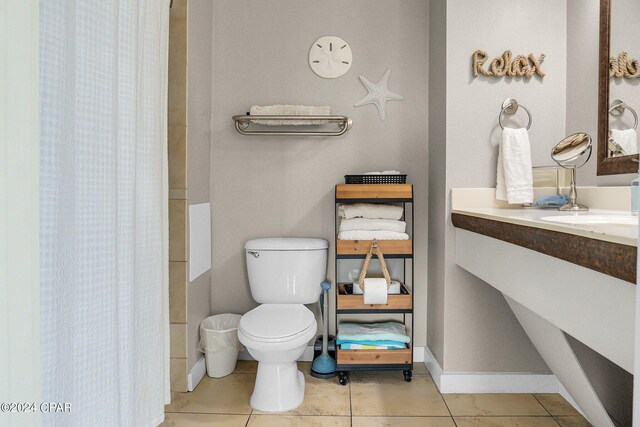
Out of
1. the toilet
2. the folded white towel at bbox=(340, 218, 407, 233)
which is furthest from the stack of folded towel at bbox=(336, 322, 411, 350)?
the folded white towel at bbox=(340, 218, 407, 233)

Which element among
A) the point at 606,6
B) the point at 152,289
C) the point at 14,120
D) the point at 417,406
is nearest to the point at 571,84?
the point at 606,6

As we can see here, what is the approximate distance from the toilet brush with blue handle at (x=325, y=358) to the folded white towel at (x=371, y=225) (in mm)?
348

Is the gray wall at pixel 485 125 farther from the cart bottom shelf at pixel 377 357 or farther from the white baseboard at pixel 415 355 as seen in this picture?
the white baseboard at pixel 415 355

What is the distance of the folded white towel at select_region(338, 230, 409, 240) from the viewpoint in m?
2.20

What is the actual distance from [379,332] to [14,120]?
189 cm

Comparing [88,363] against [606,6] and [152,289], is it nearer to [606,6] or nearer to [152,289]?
[152,289]

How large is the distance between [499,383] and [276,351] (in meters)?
1.16

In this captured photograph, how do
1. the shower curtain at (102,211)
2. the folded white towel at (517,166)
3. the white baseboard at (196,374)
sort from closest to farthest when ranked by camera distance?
the shower curtain at (102,211), the folded white towel at (517,166), the white baseboard at (196,374)

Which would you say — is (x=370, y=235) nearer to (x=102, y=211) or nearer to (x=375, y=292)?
(x=375, y=292)

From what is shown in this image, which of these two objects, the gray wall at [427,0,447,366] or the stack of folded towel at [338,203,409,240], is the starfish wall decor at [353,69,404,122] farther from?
the stack of folded towel at [338,203,409,240]

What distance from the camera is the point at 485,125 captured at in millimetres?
2125

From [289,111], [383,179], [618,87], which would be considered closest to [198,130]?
[289,111]

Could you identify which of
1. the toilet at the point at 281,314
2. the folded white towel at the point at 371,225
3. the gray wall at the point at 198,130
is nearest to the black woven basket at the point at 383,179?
the folded white towel at the point at 371,225

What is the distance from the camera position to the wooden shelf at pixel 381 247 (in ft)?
7.25
